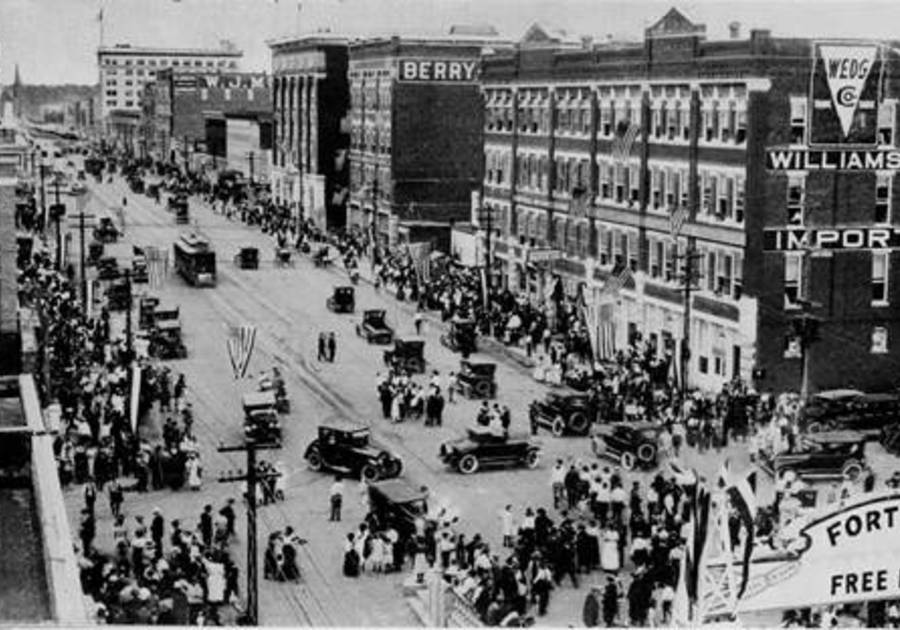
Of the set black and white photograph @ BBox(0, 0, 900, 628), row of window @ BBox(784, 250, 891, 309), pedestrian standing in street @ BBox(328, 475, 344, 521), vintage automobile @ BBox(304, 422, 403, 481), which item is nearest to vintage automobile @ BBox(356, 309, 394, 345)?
black and white photograph @ BBox(0, 0, 900, 628)

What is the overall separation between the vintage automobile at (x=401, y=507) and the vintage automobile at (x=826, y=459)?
9686 mm

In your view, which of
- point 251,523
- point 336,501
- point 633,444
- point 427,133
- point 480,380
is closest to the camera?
point 251,523

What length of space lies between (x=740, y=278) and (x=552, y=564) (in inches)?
855

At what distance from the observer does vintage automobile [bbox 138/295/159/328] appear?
5838 cm

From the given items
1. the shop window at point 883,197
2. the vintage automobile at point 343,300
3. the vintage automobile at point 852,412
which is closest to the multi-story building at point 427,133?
the vintage automobile at point 343,300

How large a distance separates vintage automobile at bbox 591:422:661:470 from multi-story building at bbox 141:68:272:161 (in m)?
126

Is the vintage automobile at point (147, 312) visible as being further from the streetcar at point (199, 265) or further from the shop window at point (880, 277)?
the shop window at point (880, 277)

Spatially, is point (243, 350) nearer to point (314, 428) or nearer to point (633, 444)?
point (314, 428)

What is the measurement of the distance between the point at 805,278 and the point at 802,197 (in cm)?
269

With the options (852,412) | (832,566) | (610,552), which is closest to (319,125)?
(852,412)

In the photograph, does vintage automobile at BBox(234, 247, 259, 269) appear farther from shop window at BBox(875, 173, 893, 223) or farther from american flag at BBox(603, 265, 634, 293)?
shop window at BBox(875, 173, 893, 223)

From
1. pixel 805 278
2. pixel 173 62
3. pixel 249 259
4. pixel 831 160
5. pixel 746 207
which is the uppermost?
pixel 173 62

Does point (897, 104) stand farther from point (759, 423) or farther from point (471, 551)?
point (471, 551)

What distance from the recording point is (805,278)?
1948 inches
